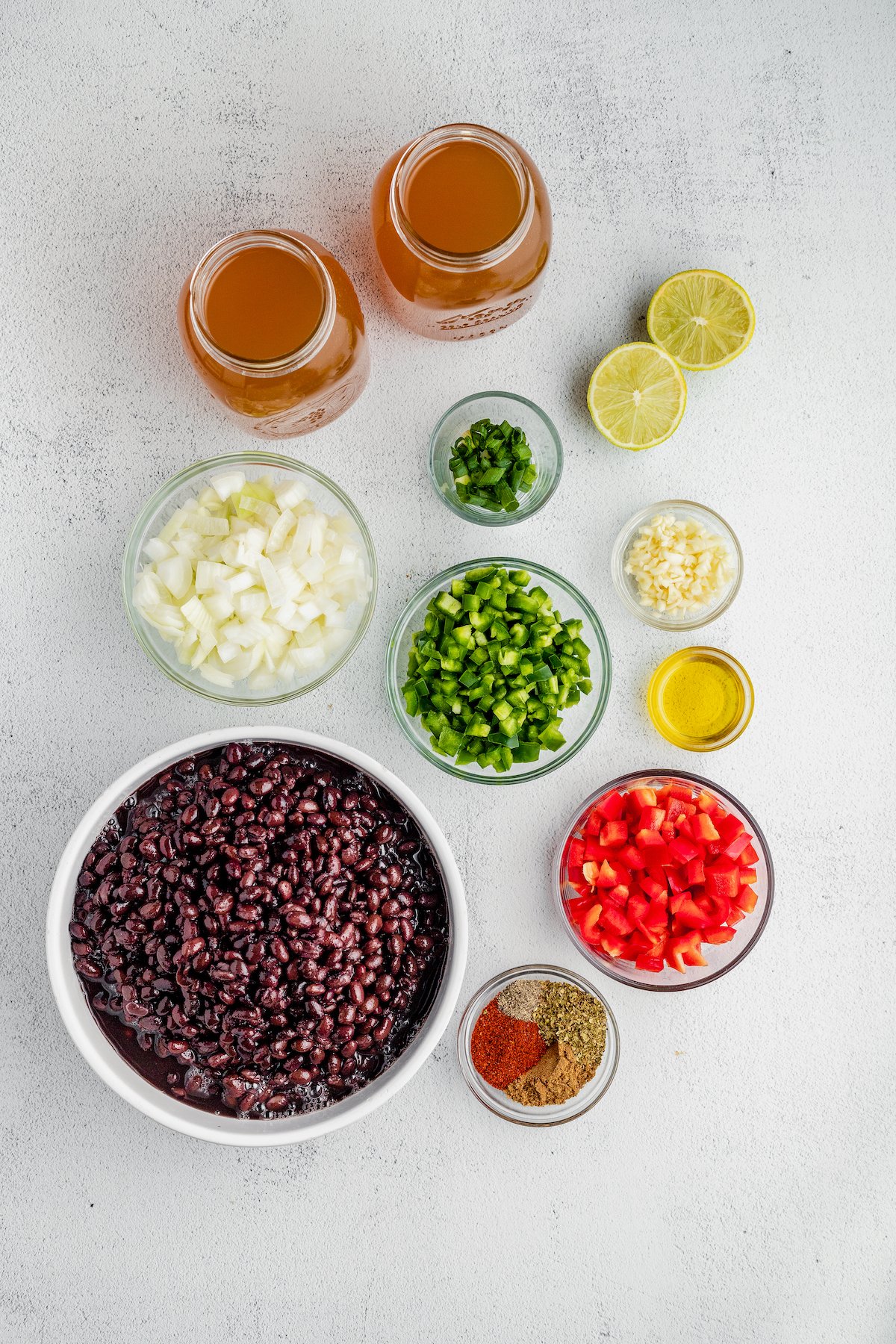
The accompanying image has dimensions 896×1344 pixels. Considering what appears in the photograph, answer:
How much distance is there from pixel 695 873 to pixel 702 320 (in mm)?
1460

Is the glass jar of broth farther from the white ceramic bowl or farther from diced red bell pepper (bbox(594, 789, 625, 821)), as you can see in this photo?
diced red bell pepper (bbox(594, 789, 625, 821))

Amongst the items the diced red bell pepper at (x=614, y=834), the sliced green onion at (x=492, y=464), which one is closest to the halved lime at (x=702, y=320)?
the sliced green onion at (x=492, y=464)

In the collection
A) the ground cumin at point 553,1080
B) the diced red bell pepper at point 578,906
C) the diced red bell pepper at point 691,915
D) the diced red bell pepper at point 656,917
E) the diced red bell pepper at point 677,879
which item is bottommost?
the ground cumin at point 553,1080

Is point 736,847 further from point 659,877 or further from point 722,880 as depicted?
point 659,877

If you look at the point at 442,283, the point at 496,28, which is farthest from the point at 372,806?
the point at 496,28

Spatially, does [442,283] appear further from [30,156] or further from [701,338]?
[30,156]

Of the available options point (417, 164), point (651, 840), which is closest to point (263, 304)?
point (417, 164)

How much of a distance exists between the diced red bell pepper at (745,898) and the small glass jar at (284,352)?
163cm

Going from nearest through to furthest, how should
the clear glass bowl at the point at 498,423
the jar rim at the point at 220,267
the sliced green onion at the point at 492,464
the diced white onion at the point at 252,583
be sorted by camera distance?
the jar rim at the point at 220,267
the diced white onion at the point at 252,583
the sliced green onion at the point at 492,464
the clear glass bowl at the point at 498,423

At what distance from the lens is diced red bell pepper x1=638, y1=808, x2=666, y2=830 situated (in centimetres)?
231

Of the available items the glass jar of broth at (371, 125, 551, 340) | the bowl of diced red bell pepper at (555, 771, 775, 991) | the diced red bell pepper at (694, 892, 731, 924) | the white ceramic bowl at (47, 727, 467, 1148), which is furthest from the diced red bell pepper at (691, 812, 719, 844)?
the glass jar of broth at (371, 125, 551, 340)

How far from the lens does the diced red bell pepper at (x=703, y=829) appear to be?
2.32 metres

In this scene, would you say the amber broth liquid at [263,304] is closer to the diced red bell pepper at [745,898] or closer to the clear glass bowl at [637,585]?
the clear glass bowl at [637,585]

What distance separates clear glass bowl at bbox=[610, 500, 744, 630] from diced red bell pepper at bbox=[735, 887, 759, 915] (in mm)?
704
